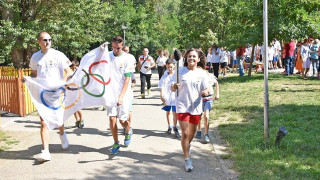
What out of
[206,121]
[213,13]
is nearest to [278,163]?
[206,121]

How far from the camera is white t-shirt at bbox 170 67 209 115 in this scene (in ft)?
19.6

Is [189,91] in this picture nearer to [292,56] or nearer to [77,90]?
[77,90]

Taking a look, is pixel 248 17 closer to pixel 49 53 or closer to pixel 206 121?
pixel 206 121

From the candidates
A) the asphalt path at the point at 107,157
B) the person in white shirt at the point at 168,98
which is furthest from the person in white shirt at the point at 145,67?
the person in white shirt at the point at 168,98

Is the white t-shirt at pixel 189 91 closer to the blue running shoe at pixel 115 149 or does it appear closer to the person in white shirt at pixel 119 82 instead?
the person in white shirt at pixel 119 82

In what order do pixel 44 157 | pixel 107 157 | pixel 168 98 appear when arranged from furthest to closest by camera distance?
pixel 168 98, pixel 107 157, pixel 44 157

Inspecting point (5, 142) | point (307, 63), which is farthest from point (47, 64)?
point (307, 63)

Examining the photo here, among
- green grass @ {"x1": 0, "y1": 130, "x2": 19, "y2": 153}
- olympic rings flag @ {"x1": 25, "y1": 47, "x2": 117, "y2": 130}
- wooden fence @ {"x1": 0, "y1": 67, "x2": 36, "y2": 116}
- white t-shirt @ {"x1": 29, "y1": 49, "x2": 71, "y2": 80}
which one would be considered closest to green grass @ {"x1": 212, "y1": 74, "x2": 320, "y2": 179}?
olympic rings flag @ {"x1": 25, "y1": 47, "x2": 117, "y2": 130}

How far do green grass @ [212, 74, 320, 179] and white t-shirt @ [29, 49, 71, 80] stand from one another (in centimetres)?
329

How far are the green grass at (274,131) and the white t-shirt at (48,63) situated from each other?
3.29 metres

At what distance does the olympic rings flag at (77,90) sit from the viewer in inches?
265

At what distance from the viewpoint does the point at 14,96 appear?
35.6 feet

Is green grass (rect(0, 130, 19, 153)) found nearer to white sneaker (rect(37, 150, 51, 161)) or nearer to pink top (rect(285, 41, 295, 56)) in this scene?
white sneaker (rect(37, 150, 51, 161))

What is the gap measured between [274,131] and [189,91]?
291cm
